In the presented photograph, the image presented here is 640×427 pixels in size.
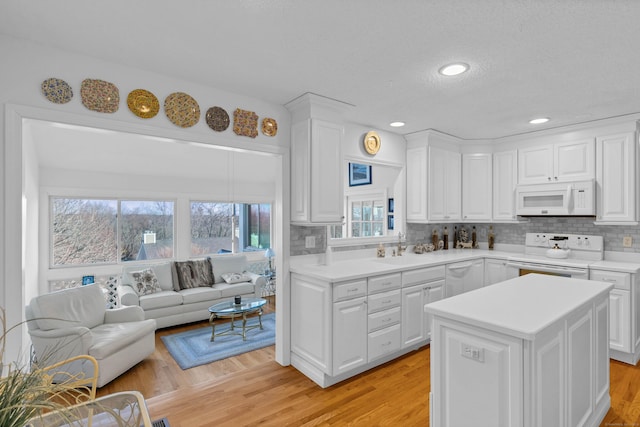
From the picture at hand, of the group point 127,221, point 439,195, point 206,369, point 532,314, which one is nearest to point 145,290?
point 127,221

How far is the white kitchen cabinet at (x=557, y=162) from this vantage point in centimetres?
374

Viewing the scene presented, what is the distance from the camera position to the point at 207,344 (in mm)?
3941

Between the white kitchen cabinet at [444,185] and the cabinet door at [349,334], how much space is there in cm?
182

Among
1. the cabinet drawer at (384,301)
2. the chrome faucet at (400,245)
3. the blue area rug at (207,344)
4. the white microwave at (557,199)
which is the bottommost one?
Answer: the blue area rug at (207,344)

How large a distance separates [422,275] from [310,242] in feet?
4.03

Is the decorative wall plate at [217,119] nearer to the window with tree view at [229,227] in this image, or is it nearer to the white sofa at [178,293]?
the white sofa at [178,293]

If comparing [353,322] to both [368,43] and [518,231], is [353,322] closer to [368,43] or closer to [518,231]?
[368,43]

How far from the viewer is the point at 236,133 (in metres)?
2.86

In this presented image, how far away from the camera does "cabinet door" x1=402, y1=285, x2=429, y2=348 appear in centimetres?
335

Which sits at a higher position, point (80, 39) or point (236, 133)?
point (80, 39)

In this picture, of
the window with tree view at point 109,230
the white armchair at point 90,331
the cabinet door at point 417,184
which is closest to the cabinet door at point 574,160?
the cabinet door at point 417,184

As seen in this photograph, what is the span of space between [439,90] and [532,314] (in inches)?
73.5

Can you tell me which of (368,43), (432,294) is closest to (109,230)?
(432,294)

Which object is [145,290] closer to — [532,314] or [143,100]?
[143,100]
